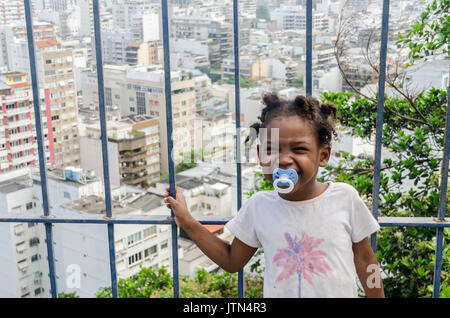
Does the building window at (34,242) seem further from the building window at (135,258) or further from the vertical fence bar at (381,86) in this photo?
the vertical fence bar at (381,86)

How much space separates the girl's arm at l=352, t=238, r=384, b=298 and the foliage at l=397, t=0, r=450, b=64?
174cm

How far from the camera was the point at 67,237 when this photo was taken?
44.7ft

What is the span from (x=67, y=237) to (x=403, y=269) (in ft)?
39.2

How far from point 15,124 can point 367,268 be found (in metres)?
2.74

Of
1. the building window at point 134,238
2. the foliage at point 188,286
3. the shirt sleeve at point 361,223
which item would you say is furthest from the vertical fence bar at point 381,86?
the building window at point 134,238

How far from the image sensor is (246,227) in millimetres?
1669

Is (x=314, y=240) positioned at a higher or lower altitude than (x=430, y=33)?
lower

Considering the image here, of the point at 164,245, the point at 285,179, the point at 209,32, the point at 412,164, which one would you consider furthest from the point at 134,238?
the point at 285,179

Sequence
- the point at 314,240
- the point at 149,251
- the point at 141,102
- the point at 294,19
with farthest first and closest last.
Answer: the point at 149,251
the point at 141,102
the point at 294,19
the point at 314,240

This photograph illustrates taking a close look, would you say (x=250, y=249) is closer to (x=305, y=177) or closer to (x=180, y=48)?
(x=305, y=177)

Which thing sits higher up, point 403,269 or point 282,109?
point 282,109

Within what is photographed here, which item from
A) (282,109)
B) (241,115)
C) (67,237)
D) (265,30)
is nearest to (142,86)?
(265,30)

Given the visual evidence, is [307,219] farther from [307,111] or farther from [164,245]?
[164,245]

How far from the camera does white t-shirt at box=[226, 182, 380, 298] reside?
1.57 m
